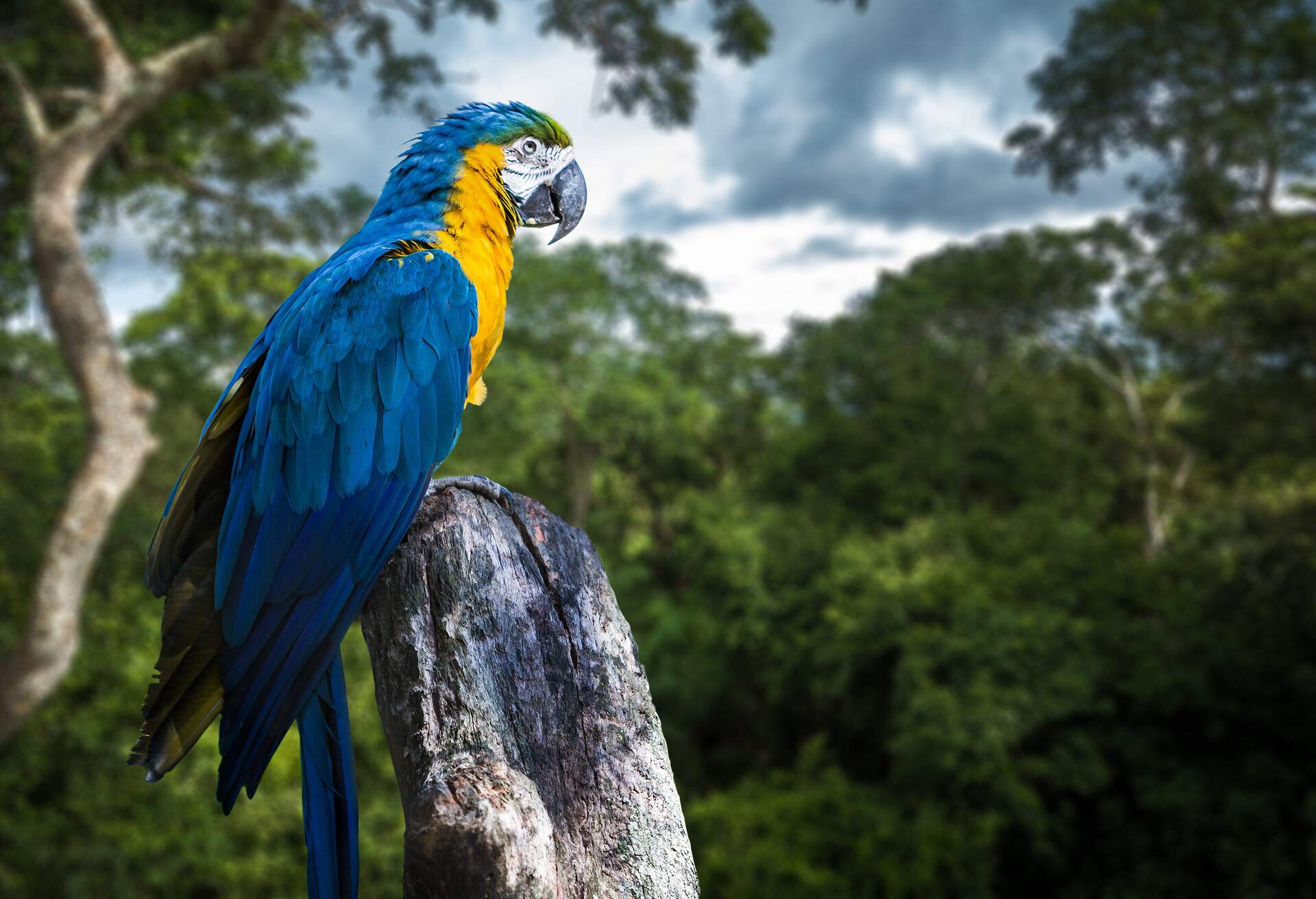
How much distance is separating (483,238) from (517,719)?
3.38 ft

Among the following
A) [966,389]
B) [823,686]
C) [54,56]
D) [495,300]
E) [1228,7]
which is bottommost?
[823,686]

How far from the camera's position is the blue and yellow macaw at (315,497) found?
4.42ft

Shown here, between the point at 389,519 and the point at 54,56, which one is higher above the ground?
the point at 54,56

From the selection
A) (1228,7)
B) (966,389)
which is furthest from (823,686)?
(1228,7)

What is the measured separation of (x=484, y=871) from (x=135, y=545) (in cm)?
963

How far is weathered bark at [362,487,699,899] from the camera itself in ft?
3.70

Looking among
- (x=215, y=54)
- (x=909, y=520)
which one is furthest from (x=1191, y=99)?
(x=215, y=54)

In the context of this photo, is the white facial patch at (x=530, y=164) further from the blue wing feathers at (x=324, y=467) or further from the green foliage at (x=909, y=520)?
the green foliage at (x=909, y=520)

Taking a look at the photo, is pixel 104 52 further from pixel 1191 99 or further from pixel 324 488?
pixel 1191 99

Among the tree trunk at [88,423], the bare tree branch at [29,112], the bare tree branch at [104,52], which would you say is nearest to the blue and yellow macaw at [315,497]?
the tree trunk at [88,423]

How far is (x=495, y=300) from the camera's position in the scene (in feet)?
5.86

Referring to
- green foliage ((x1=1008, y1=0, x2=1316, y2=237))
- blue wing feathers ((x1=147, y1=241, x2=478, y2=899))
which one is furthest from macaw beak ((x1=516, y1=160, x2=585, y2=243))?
green foliage ((x1=1008, y1=0, x2=1316, y2=237))

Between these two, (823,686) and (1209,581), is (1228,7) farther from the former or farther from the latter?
(823,686)

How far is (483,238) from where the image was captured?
1819mm
